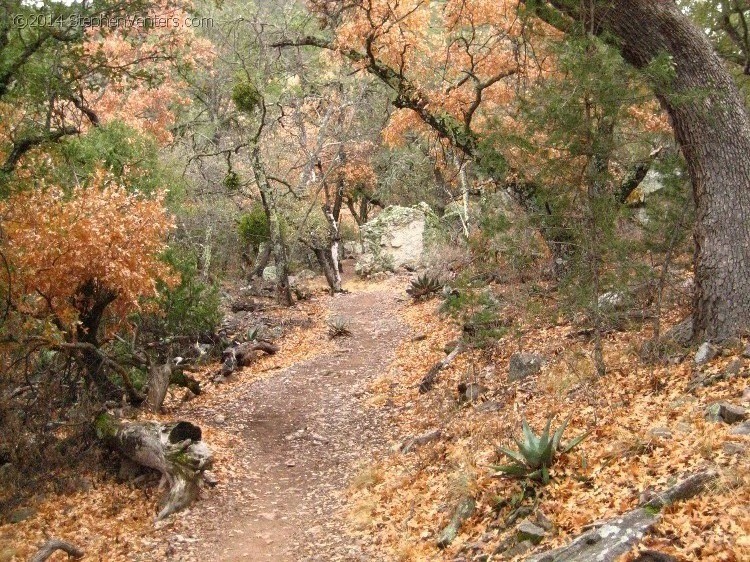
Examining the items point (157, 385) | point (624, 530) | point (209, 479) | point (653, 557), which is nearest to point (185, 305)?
point (157, 385)

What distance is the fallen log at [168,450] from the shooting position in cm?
835

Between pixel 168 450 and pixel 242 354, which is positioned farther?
pixel 242 354

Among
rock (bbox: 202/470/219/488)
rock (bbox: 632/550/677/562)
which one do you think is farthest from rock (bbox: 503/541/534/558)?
rock (bbox: 202/470/219/488)

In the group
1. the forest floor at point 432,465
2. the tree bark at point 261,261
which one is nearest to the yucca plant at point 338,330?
the forest floor at point 432,465

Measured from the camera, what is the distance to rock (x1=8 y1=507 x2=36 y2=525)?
25.8 feet

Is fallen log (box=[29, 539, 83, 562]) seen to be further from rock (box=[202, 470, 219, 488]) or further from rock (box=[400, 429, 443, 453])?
rock (box=[400, 429, 443, 453])

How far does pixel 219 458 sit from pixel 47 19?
6.36 metres

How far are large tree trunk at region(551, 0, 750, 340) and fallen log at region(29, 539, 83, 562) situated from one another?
734 cm

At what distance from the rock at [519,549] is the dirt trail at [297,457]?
1984 mm

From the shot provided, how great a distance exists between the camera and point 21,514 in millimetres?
7965

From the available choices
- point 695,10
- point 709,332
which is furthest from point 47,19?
point 695,10

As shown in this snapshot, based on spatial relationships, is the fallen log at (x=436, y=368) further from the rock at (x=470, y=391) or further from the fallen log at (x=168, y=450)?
the fallen log at (x=168, y=450)

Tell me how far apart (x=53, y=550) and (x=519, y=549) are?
5.07 m

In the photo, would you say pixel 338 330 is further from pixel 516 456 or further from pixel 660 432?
pixel 660 432
